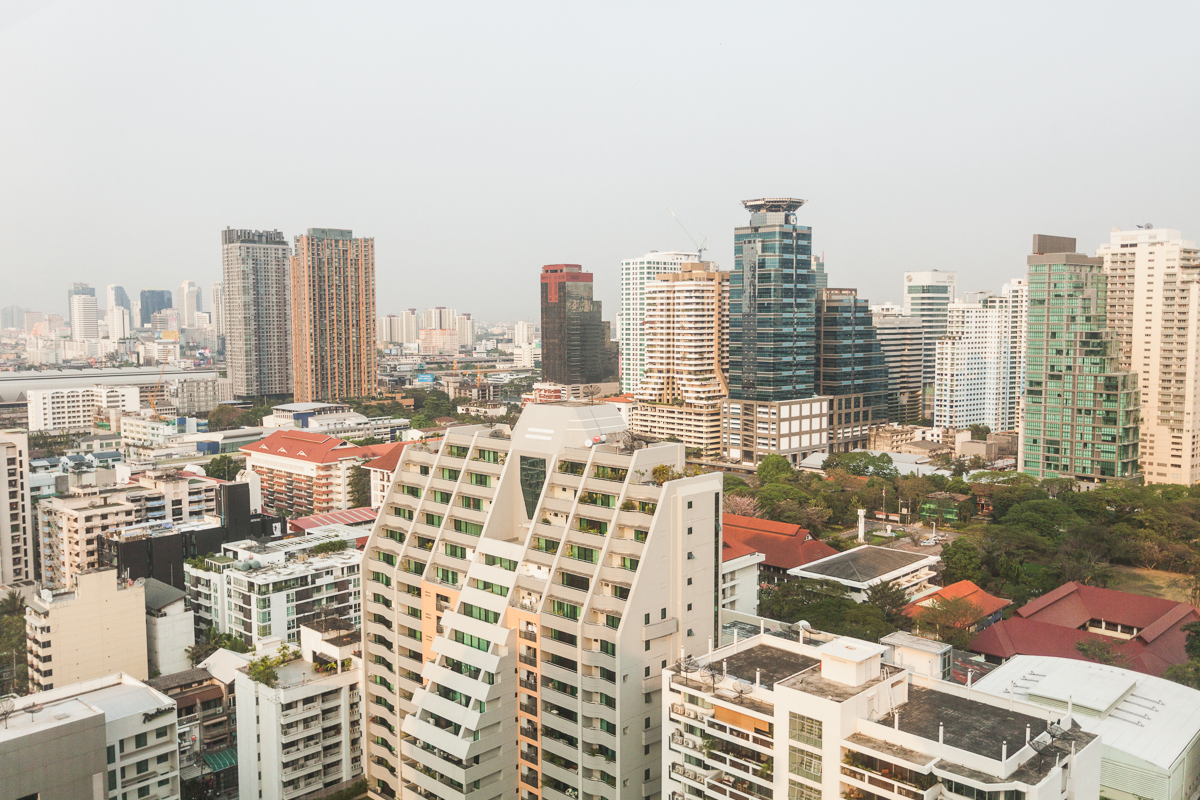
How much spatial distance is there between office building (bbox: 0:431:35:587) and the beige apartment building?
6.92 m

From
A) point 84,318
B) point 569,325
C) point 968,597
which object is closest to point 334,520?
point 968,597

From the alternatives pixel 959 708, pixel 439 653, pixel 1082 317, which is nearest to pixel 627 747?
pixel 439 653

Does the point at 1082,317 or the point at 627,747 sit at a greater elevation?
the point at 1082,317

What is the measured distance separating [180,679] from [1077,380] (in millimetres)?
26797

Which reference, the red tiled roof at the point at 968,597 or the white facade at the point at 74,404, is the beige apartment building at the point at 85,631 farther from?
the white facade at the point at 74,404

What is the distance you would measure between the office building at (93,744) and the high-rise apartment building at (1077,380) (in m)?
27.5

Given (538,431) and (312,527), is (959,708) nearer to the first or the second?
(538,431)

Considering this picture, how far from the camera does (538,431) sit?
427 inches

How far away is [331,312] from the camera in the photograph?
50.2 m

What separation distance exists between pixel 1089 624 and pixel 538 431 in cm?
1183

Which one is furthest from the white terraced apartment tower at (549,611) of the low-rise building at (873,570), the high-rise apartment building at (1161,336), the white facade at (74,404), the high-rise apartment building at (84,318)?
the high-rise apartment building at (84,318)

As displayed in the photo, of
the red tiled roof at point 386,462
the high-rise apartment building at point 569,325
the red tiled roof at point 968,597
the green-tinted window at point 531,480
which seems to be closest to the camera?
the green-tinted window at point 531,480

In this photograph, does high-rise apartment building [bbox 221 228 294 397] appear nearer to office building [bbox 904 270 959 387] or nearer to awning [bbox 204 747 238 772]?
office building [bbox 904 270 959 387]

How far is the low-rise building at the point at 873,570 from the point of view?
17.0 m
